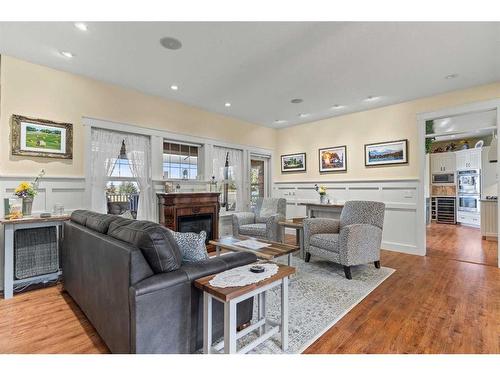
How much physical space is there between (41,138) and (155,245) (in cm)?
277

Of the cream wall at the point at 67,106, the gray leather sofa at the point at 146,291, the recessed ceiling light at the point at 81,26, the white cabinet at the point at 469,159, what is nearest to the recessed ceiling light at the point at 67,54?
the cream wall at the point at 67,106

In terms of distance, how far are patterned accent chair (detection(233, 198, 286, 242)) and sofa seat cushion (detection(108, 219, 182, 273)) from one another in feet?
9.05

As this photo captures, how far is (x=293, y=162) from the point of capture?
619 cm

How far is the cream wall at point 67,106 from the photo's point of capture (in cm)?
293

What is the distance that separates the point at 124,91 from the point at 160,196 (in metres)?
1.72

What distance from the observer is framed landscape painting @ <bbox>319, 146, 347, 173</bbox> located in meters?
5.29

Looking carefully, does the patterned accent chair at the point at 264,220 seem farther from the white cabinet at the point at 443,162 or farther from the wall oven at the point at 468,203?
the white cabinet at the point at 443,162

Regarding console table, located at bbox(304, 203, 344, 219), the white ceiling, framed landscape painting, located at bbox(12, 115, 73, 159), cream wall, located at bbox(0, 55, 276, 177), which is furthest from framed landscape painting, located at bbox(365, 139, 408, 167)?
framed landscape painting, located at bbox(12, 115, 73, 159)

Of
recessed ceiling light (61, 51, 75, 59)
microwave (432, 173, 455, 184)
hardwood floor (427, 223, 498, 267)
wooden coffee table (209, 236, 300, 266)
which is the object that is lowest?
hardwood floor (427, 223, 498, 267)

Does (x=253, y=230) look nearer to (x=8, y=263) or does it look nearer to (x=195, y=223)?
(x=195, y=223)

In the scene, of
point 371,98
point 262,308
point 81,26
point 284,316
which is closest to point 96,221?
point 262,308

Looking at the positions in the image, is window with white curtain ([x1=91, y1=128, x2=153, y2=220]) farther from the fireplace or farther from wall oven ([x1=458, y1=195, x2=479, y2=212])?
wall oven ([x1=458, y1=195, x2=479, y2=212])

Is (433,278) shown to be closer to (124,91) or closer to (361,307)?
(361,307)
